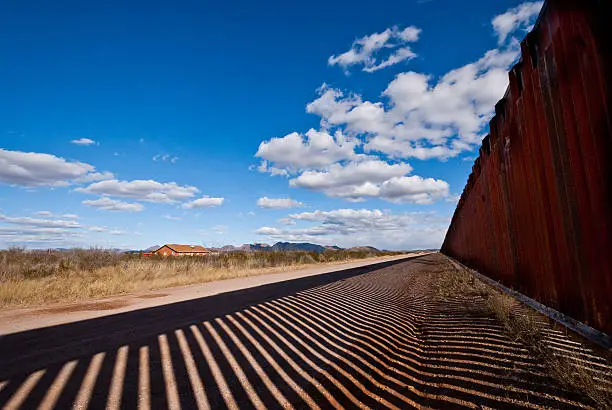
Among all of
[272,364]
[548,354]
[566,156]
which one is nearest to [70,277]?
[272,364]

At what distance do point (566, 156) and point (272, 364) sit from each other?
3.65m

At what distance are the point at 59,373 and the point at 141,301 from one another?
599 cm

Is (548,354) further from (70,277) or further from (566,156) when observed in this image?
(70,277)

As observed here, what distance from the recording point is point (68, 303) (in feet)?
29.9

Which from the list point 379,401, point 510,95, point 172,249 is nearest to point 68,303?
point 379,401

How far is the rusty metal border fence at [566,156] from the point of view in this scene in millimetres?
2232

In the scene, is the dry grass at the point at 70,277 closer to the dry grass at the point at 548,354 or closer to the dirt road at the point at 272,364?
the dirt road at the point at 272,364

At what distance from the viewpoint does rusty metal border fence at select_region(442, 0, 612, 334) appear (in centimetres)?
223

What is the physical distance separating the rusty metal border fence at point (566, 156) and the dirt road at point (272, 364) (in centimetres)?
90

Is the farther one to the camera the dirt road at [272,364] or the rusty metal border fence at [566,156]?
the dirt road at [272,364]

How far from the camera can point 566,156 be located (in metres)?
2.70

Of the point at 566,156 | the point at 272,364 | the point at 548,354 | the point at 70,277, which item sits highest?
the point at 566,156

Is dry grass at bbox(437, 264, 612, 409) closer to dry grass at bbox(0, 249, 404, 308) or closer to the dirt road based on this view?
the dirt road

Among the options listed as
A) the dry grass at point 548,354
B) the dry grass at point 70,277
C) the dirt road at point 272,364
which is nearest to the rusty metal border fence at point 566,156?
the dry grass at point 548,354
